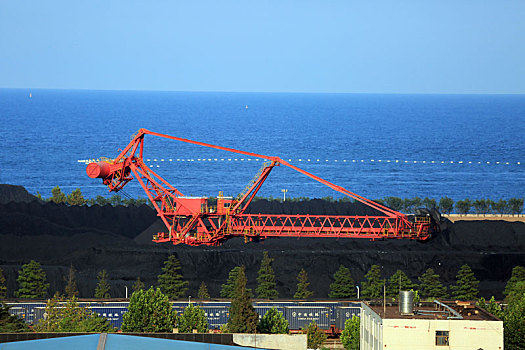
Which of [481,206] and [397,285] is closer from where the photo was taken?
[397,285]

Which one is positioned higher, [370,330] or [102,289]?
[370,330]

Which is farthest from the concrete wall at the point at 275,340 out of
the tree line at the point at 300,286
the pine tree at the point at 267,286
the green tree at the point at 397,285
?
the pine tree at the point at 267,286

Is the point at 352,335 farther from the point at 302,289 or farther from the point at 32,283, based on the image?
the point at 32,283

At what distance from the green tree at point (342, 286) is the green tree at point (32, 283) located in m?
24.4

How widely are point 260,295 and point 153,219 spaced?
33.5 metres

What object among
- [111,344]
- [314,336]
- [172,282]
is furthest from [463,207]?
[111,344]

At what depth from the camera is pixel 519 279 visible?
87.1 m

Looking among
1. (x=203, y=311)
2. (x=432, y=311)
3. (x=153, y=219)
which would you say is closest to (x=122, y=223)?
(x=153, y=219)

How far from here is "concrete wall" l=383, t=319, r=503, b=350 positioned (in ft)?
174

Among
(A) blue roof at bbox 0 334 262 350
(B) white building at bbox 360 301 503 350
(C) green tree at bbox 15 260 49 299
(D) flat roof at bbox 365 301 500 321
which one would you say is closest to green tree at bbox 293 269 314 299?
(C) green tree at bbox 15 260 49 299

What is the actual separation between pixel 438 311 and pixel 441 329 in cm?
338

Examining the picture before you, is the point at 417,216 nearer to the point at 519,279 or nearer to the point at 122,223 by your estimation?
the point at 519,279

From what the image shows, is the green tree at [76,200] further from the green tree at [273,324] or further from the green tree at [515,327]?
the green tree at [515,327]

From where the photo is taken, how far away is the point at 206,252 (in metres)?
102
